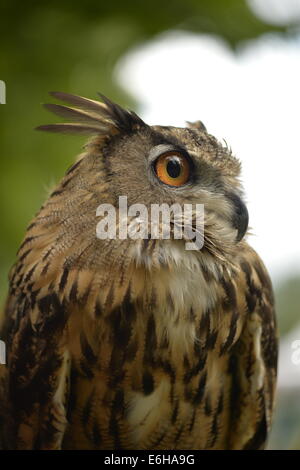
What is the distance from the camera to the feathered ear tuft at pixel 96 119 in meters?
1.27

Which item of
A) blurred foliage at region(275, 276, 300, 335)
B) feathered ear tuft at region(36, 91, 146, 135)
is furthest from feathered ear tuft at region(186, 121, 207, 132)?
blurred foliage at region(275, 276, 300, 335)

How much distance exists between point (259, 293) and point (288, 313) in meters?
1.20

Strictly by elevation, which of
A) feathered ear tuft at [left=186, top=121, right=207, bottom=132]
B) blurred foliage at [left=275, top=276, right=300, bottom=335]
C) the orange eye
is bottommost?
blurred foliage at [left=275, top=276, right=300, bottom=335]

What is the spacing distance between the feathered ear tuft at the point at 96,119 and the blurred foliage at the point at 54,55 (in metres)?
0.06

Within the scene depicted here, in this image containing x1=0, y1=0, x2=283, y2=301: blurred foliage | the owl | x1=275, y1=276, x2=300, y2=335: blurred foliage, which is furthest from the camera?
x1=275, y1=276, x2=300, y2=335: blurred foliage

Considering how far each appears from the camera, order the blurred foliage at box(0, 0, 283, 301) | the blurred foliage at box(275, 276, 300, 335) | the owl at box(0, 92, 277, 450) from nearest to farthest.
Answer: the blurred foliage at box(0, 0, 283, 301), the owl at box(0, 92, 277, 450), the blurred foliage at box(275, 276, 300, 335)

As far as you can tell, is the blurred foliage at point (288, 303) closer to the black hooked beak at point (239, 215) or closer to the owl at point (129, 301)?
the owl at point (129, 301)

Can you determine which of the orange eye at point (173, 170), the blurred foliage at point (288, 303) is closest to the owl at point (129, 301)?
the orange eye at point (173, 170)

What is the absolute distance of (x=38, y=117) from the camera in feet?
4.46

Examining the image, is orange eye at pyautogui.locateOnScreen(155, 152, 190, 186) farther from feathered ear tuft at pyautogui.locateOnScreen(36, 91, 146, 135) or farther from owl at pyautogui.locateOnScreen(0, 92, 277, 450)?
feathered ear tuft at pyautogui.locateOnScreen(36, 91, 146, 135)

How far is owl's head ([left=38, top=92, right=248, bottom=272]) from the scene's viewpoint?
1.24 metres

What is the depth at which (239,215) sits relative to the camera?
4.17 feet

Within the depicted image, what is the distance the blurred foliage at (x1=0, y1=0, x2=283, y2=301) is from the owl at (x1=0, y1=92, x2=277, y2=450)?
0.22 feet
